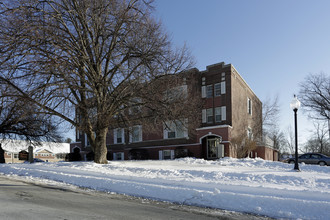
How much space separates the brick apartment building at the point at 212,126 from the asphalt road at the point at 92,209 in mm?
18820

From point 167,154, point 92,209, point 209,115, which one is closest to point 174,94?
point 92,209

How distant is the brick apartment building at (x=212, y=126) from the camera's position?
2839 cm

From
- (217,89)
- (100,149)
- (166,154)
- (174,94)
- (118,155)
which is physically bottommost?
(118,155)

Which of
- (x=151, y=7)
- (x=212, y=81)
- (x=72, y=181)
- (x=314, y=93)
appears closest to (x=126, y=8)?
(x=151, y=7)

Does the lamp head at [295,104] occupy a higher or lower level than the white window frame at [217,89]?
lower

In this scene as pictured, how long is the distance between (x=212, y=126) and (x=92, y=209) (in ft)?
79.4

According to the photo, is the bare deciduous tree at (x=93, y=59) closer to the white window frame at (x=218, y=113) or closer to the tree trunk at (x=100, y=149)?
the tree trunk at (x=100, y=149)

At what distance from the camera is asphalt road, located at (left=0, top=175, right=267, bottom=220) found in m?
5.53

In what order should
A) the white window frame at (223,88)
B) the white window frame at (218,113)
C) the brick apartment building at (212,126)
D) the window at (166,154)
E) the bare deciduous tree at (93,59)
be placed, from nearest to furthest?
1. the bare deciduous tree at (93,59)
2. the brick apartment building at (212,126)
3. the white window frame at (223,88)
4. the white window frame at (218,113)
5. the window at (166,154)

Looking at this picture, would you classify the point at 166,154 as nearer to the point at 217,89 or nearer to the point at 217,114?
the point at 217,114

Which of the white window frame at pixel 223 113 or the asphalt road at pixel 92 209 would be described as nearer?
the asphalt road at pixel 92 209

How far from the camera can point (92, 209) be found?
6203mm

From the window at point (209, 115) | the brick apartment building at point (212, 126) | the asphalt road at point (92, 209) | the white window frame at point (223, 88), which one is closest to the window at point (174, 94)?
the brick apartment building at point (212, 126)

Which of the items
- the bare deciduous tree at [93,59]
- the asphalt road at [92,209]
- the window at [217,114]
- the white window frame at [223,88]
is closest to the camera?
the asphalt road at [92,209]
